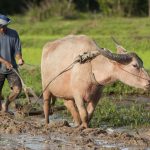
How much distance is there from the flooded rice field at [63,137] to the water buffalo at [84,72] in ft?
1.43

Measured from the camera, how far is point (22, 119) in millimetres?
9227

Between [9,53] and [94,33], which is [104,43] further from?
[9,53]

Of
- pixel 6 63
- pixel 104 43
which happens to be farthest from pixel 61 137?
pixel 104 43

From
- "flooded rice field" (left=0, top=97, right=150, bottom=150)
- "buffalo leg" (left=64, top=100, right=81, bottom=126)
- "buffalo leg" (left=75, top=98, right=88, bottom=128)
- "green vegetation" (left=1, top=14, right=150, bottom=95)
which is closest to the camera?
"flooded rice field" (left=0, top=97, right=150, bottom=150)

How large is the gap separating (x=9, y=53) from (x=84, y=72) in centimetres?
141

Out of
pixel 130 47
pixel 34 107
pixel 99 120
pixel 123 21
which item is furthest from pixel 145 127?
pixel 123 21

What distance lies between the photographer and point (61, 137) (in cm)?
764

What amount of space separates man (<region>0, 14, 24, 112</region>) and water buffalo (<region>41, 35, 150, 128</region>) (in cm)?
42

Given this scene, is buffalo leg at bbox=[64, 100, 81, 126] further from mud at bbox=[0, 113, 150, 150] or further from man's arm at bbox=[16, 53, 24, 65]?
man's arm at bbox=[16, 53, 24, 65]

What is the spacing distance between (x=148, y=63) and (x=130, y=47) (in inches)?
92.5

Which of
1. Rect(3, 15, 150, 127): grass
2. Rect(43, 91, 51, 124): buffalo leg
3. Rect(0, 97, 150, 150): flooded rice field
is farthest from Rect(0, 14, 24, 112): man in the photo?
Rect(3, 15, 150, 127): grass

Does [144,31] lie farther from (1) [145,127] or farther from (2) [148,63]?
(1) [145,127]

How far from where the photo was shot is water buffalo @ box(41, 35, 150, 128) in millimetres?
7988

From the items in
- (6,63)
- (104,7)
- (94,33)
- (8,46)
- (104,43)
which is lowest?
(104,7)
